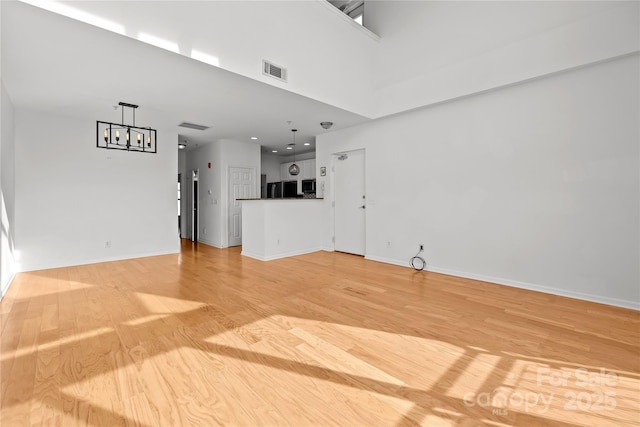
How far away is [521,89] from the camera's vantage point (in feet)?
12.5

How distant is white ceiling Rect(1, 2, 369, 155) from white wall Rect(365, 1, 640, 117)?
3.94 ft

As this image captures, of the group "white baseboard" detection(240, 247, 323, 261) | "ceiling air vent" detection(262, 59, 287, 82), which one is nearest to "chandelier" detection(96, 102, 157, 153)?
"ceiling air vent" detection(262, 59, 287, 82)

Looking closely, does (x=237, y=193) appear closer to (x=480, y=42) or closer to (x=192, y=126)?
(x=192, y=126)

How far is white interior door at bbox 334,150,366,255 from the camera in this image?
601 centimetres

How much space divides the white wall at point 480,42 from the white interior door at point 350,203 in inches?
48.6

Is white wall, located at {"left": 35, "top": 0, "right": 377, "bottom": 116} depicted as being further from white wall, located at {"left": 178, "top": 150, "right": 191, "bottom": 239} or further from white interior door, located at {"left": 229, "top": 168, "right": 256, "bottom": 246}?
white wall, located at {"left": 178, "top": 150, "right": 191, "bottom": 239}

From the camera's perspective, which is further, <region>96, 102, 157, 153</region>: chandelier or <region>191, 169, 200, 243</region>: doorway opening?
<region>191, 169, 200, 243</region>: doorway opening

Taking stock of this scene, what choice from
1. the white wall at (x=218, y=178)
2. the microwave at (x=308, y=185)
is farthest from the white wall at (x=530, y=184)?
the white wall at (x=218, y=178)

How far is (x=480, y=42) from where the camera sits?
4133mm

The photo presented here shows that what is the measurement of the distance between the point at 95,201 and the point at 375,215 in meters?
5.42

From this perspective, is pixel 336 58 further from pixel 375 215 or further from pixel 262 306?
pixel 262 306

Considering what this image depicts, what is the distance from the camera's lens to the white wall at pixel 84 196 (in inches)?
188

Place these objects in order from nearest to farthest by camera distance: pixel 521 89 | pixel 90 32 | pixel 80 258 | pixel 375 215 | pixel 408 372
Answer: pixel 408 372, pixel 90 32, pixel 521 89, pixel 80 258, pixel 375 215

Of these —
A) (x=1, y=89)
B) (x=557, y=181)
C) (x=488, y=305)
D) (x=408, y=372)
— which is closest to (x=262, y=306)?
(x=408, y=372)
